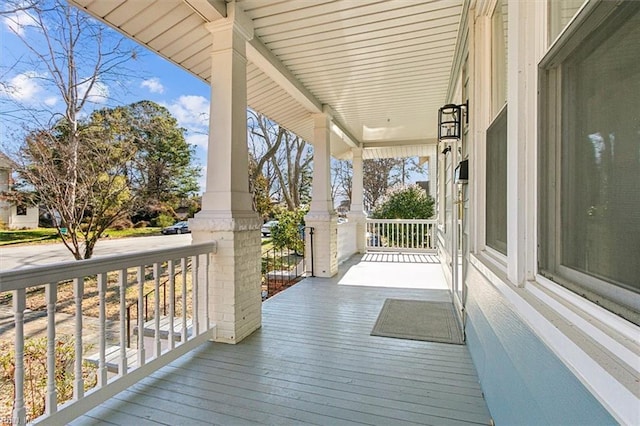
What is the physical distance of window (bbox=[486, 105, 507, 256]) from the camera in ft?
5.77

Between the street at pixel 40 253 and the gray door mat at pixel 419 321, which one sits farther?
the street at pixel 40 253

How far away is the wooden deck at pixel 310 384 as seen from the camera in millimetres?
1866

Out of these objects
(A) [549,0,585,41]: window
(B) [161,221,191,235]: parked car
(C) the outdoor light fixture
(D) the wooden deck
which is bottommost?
(D) the wooden deck

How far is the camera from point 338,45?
137 inches

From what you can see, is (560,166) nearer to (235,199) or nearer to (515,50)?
(515,50)

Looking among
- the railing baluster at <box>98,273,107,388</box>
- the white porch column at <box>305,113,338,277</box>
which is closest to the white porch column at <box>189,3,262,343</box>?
the railing baluster at <box>98,273,107,388</box>

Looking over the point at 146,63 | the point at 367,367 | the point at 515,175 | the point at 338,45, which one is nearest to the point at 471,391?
the point at 367,367

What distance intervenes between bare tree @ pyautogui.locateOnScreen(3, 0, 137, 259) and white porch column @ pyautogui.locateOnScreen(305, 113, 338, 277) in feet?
13.8

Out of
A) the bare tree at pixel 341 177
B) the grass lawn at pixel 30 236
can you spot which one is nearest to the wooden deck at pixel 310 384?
the grass lawn at pixel 30 236

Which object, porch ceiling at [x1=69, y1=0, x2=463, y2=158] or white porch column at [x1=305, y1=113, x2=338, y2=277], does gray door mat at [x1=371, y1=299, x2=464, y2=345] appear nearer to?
white porch column at [x1=305, y1=113, x2=338, y2=277]

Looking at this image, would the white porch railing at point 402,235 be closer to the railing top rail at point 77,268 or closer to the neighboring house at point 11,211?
the railing top rail at point 77,268

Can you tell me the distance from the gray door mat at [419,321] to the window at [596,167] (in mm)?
2192

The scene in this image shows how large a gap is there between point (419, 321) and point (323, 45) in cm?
327

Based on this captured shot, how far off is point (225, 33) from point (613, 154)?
309 cm
